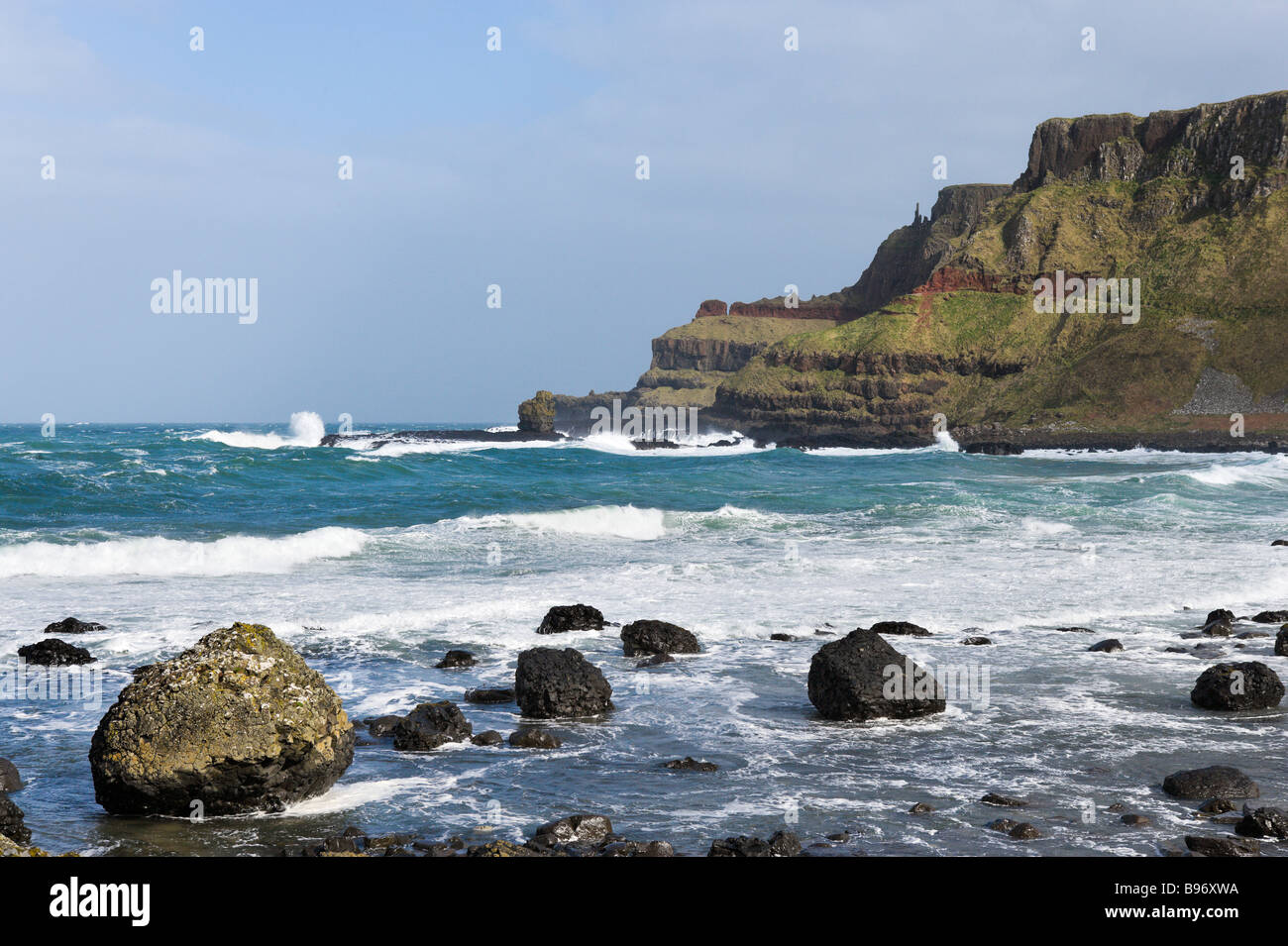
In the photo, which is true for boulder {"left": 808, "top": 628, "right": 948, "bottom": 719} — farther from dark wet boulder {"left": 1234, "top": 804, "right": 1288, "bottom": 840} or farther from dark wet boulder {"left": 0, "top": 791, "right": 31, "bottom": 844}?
dark wet boulder {"left": 0, "top": 791, "right": 31, "bottom": 844}

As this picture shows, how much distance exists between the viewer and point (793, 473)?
192ft

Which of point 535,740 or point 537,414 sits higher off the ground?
point 537,414

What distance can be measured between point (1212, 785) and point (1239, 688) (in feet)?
11.8

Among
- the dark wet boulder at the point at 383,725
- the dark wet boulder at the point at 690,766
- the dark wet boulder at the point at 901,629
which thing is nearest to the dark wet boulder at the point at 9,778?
the dark wet boulder at the point at 383,725

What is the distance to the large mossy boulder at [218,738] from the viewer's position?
8180 millimetres

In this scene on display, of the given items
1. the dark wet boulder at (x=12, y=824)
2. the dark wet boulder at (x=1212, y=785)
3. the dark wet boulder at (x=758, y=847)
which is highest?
the dark wet boulder at (x=12, y=824)

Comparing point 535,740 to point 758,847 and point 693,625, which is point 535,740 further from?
point 693,625

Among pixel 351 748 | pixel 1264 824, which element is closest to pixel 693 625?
pixel 351 748

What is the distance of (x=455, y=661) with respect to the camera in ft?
46.7

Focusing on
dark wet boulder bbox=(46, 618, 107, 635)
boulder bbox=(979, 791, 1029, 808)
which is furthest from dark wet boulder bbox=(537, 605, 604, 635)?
boulder bbox=(979, 791, 1029, 808)

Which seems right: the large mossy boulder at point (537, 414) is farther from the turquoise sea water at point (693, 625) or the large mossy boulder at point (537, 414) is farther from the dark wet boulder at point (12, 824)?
the dark wet boulder at point (12, 824)

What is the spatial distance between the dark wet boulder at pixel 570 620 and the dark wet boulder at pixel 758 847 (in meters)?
9.41
